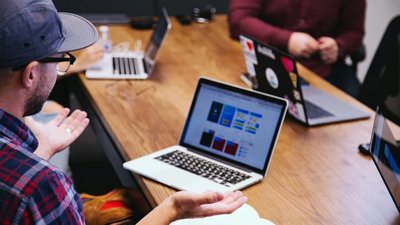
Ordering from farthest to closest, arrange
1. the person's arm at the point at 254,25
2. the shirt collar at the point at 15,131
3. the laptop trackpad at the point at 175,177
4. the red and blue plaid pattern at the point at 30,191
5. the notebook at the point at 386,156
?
the person's arm at the point at 254,25 < the laptop trackpad at the point at 175,177 < the notebook at the point at 386,156 < the shirt collar at the point at 15,131 < the red and blue plaid pattern at the point at 30,191

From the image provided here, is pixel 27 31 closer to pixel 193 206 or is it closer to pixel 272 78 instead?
pixel 193 206

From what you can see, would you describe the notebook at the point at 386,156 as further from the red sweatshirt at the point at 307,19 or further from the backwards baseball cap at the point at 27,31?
the red sweatshirt at the point at 307,19

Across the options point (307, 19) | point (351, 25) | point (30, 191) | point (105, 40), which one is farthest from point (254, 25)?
point (30, 191)

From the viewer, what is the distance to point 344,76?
9.30 feet

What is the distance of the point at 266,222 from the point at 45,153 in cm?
71

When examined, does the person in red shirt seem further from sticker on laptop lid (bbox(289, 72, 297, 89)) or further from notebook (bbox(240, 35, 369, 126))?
sticker on laptop lid (bbox(289, 72, 297, 89))

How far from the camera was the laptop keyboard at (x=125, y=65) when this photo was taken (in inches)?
90.7

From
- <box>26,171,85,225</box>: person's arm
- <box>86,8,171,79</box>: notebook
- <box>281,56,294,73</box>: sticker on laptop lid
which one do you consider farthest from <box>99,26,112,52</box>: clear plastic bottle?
<box>26,171,85,225</box>: person's arm

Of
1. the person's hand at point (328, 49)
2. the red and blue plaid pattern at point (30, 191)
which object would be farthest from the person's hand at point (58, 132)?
the person's hand at point (328, 49)

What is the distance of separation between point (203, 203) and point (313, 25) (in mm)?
1753

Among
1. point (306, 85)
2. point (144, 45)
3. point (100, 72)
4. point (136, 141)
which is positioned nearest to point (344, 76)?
point (306, 85)

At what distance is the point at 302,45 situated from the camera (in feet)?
8.32

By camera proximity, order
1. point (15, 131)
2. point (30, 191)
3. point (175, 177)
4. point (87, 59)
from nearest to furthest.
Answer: point (30, 191)
point (15, 131)
point (175, 177)
point (87, 59)

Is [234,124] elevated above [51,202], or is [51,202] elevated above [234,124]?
[51,202]
